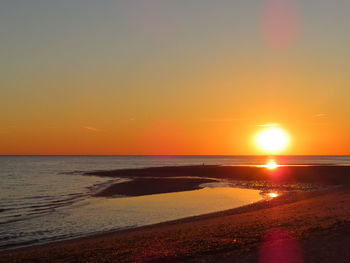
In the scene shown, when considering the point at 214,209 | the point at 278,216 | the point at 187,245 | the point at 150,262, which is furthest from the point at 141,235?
the point at 214,209

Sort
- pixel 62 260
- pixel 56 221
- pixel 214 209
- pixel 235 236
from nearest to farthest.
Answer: pixel 62 260
pixel 235 236
pixel 56 221
pixel 214 209

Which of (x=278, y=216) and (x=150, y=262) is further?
(x=278, y=216)

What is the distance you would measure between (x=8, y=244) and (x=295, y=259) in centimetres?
1468

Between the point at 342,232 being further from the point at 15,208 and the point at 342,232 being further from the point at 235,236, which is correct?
the point at 15,208

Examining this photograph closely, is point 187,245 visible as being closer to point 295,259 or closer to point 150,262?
point 150,262

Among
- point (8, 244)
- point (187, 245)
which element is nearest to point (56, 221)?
point (8, 244)

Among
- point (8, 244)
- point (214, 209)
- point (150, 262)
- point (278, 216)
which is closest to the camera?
point (150, 262)

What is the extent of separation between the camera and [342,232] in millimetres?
15734

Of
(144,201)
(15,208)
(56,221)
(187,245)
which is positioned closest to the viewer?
(187,245)

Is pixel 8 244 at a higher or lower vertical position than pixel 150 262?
lower

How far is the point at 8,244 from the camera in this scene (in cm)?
1916

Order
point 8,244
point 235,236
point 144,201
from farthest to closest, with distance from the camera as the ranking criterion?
point 144,201, point 8,244, point 235,236

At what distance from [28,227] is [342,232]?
18.4 meters

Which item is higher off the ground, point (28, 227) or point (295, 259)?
point (295, 259)
